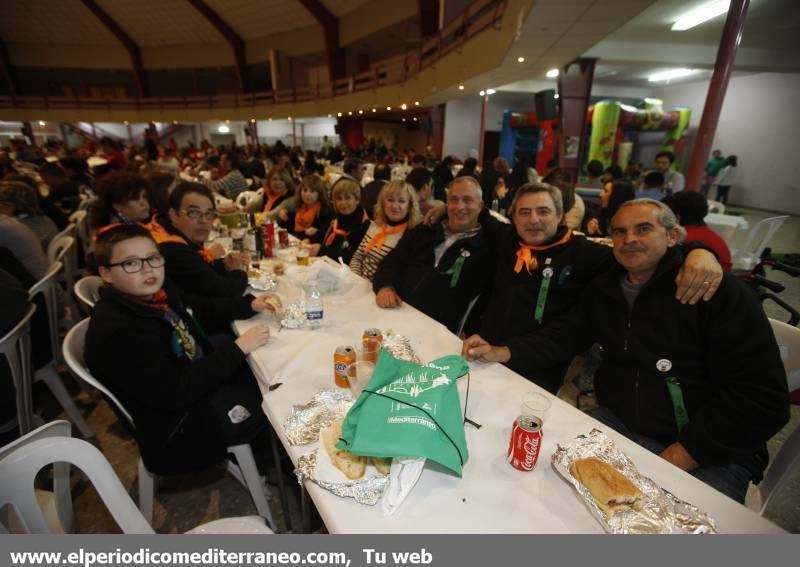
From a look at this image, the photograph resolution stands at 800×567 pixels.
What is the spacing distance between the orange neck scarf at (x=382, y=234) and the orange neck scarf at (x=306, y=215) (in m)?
1.57

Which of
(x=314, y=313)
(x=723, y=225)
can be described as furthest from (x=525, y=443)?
(x=723, y=225)

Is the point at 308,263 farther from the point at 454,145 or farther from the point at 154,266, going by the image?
the point at 454,145

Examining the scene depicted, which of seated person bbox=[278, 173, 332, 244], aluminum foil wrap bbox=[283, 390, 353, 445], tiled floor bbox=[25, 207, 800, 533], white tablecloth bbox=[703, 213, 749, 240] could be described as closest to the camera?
aluminum foil wrap bbox=[283, 390, 353, 445]

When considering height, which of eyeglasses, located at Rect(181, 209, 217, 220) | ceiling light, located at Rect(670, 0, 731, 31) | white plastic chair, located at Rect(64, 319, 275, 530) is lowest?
white plastic chair, located at Rect(64, 319, 275, 530)

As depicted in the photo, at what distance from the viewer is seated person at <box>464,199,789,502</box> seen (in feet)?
4.58

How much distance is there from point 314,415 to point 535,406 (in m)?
0.80

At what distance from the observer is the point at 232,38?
18.9 m

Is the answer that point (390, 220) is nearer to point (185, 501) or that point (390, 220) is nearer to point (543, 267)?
point (543, 267)

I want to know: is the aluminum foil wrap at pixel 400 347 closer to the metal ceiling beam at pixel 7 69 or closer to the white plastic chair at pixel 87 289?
the white plastic chair at pixel 87 289

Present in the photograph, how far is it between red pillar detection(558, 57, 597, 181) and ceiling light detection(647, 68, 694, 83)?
5.10 m

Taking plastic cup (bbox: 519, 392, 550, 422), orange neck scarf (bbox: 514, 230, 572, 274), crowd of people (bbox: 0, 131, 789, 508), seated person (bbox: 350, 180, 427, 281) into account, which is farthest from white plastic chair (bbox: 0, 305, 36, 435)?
orange neck scarf (bbox: 514, 230, 572, 274)

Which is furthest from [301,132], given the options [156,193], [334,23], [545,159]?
[156,193]

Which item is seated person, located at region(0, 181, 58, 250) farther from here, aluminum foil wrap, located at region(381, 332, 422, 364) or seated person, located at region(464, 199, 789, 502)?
seated person, located at region(464, 199, 789, 502)

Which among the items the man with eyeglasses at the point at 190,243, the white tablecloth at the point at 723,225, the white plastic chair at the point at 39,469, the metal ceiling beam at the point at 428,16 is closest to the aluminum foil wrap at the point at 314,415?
the white plastic chair at the point at 39,469
